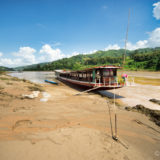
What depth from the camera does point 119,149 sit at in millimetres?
3455

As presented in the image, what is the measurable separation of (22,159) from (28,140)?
77cm

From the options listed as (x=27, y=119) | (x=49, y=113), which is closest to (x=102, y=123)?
(x=49, y=113)

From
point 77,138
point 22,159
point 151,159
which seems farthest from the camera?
point 77,138

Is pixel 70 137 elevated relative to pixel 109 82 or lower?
lower

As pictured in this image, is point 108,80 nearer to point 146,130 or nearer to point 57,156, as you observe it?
point 146,130

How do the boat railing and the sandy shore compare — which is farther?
the boat railing

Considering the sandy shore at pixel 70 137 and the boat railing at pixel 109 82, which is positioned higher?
the boat railing at pixel 109 82

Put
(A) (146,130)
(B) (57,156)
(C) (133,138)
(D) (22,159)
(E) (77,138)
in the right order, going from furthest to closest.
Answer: (A) (146,130)
(C) (133,138)
(E) (77,138)
(B) (57,156)
(D) (22,159)

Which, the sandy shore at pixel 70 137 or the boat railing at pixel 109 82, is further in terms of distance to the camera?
the boat railing at pixel 109 82

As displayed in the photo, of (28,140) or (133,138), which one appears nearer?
(28,140)

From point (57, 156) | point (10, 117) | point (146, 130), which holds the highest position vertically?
point (10, 117)

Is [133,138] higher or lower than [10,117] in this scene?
lower

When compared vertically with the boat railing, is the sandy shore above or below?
below

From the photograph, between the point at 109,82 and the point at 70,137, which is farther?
the point at 109,82
